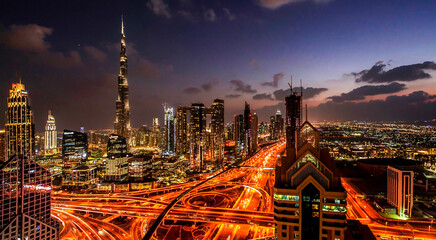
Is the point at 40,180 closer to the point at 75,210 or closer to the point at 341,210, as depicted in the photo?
the point at 75,210

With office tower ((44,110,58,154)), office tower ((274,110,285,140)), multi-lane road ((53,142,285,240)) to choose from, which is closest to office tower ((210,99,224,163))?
multi-lane road ((53,142,285,240))

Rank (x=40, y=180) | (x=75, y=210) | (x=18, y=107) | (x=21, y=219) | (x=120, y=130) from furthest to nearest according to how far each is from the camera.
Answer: (x=120, y=130) → (x=18, y=107) → (x=75, y=210) → (x=40, y=180) → (x=21, y=219)

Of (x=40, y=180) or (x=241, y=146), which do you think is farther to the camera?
(x=241, y=146)

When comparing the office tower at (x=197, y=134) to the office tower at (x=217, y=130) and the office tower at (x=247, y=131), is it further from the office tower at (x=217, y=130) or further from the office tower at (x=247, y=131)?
the office tower at (x=247, y=131)

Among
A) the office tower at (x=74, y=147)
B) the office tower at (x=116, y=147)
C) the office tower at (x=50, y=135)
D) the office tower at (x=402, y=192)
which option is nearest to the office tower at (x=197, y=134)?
the office tower at (x=116, y=147)

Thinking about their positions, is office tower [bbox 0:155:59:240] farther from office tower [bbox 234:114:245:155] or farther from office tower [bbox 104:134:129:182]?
office tower [bbox 234:114:245:155]

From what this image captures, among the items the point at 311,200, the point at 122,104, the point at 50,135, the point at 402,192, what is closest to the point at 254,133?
the point at 122,104

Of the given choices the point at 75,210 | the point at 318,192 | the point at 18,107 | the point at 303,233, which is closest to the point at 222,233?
the point at 303,233
